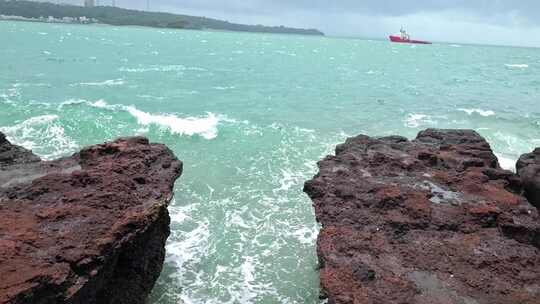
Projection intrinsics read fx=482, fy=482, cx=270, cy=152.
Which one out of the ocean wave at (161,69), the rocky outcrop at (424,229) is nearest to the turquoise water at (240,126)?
the ocean wave at (161,69)

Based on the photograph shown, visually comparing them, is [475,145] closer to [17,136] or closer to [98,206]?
[98,206]

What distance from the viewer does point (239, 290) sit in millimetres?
11609

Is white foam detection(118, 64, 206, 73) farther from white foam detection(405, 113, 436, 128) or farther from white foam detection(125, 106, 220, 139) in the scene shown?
white foam detection(405, 113, 436, 128)

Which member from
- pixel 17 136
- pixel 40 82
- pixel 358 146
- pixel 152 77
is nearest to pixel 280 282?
pixel 358 146

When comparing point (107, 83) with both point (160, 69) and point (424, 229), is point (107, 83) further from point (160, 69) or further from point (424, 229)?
point (424, 229)

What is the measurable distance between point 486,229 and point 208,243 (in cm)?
760

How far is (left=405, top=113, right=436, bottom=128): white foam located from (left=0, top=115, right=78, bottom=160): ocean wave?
1882cm

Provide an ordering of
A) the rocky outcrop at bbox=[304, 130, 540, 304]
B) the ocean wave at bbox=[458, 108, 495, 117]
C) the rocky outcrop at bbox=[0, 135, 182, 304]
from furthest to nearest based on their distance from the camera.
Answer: the ocean wave at bbox=[458, 108, 495, 117], the rocky outcrop at bbox=[304, 130, 540, 304], the rocky outcrop at bbox=[0, 135, 182, 304]

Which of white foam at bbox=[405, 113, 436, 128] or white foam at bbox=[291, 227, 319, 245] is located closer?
white foam at bbox=[291, 227, 319, 245]

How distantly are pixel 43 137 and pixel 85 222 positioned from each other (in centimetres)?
1579

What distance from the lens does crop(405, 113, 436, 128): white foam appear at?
95.5 feet

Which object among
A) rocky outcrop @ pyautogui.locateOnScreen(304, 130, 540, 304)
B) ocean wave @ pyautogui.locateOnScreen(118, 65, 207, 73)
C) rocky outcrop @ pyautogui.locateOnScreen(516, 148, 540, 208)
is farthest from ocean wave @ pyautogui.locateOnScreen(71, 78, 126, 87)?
rocky outcrop @ pyautogui.locateOnScreen(516, 148, 540, 208)

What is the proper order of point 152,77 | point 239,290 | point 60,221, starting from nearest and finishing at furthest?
Answer: point 60,221 < point 239,290 < point 152,77

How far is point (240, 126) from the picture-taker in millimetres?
26641
